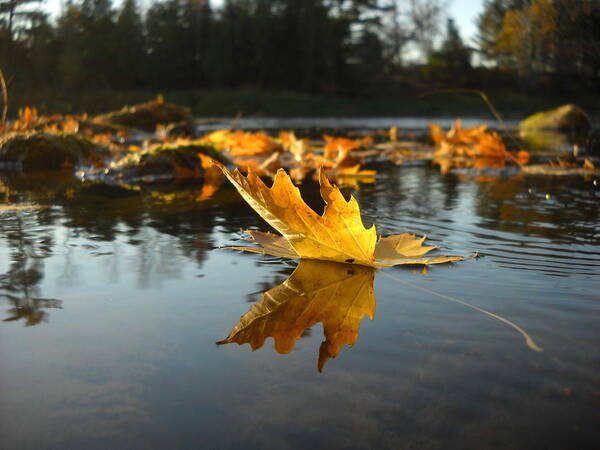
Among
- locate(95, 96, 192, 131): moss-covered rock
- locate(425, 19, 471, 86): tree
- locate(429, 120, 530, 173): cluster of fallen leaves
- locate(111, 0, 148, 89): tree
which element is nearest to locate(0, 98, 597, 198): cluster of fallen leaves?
locate(429, 120, 530, 173): cluster of fallen leaves

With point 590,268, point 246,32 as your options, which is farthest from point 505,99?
point 590,268

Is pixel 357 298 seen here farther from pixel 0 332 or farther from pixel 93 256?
pixel 93 256

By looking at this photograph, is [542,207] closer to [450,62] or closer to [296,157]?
[296,157]

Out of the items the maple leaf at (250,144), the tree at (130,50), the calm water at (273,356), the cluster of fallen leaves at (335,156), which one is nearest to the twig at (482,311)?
the calm water at (273,356)

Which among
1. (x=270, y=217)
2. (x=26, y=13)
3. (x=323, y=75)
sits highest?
(x=323, y=75)

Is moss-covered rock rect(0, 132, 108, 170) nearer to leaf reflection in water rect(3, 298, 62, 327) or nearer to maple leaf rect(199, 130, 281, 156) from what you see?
maple leaf rect(199, 130, 281, 156)
